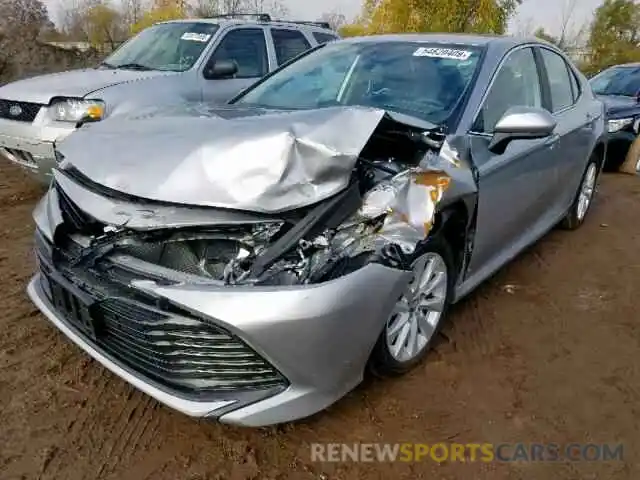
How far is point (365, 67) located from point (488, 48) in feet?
2.44

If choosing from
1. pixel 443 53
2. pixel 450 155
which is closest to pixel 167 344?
pixel 450 155

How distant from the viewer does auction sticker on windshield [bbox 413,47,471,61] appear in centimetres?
353

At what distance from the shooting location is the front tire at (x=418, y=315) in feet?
8.87

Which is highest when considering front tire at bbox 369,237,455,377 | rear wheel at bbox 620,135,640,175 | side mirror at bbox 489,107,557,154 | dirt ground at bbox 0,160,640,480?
side mirror at bbox 489,107,557,154

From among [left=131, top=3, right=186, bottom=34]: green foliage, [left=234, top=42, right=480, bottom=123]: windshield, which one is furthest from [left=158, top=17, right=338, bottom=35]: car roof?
A: [left=131, top=3, right=186, bottom=34]: green foliage

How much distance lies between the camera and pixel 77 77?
5.62m

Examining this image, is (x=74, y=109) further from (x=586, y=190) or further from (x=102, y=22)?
(x=102, y=22)

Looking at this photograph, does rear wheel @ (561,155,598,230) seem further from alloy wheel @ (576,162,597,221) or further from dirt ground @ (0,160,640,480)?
dirt ground @ (0,160,640,480)

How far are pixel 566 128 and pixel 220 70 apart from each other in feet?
11.2

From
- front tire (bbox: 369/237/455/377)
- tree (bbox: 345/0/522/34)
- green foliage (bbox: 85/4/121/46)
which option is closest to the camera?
front tire (bbox: 369/237/455/377)

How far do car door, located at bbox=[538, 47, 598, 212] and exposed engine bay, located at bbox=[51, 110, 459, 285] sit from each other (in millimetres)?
1907

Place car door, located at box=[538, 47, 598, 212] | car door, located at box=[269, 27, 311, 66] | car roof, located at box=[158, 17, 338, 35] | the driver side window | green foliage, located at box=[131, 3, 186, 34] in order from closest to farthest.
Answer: the driver side window < car door, located at box=[538, 47, 598, 212] < car roof, located at box=[158, 17, 338, 35] < car door, located at box=[269, 27, 311, 66] < green foliage, located at box=[131, 3, 186, 34]

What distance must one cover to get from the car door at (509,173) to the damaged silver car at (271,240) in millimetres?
20

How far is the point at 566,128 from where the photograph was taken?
4.26 meters
